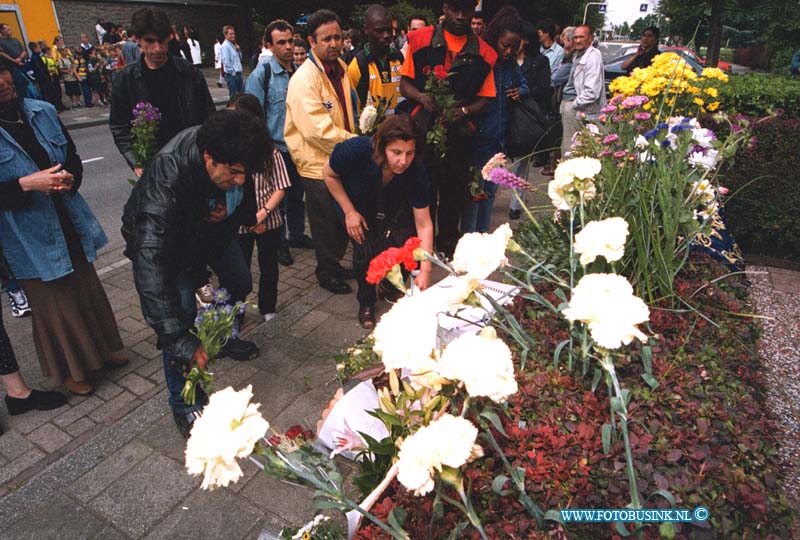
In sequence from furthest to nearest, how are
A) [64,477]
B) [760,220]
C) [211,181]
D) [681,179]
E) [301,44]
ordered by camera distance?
[301,44], [760,220], [64,477], [211,181], [681,179]

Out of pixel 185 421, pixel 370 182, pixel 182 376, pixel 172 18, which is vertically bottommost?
pixel 185 421

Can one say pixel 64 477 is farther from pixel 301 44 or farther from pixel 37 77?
pixel 37 77

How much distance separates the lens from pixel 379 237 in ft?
11.7

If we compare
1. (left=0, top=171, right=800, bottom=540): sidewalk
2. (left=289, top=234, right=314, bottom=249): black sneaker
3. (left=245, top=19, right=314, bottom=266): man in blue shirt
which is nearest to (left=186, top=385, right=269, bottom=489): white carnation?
(left=0, top=171, right=800, bottom=540): sidewalk

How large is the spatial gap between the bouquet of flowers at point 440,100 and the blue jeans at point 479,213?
76 centimetres

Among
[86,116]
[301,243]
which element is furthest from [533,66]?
[86,116]

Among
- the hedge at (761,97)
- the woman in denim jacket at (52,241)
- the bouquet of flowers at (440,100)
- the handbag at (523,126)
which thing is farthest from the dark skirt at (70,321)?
the hedge at (761,97)

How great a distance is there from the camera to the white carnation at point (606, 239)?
4.48ft

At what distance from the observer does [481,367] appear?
1.00 metres

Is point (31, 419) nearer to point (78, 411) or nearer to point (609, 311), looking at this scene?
point (78, 411)

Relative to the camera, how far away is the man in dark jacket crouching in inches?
82.7

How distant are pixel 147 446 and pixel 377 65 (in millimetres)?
3451

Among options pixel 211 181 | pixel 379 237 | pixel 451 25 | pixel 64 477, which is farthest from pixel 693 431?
pixel 451 25

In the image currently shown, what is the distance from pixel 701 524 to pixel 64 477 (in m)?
2.71
